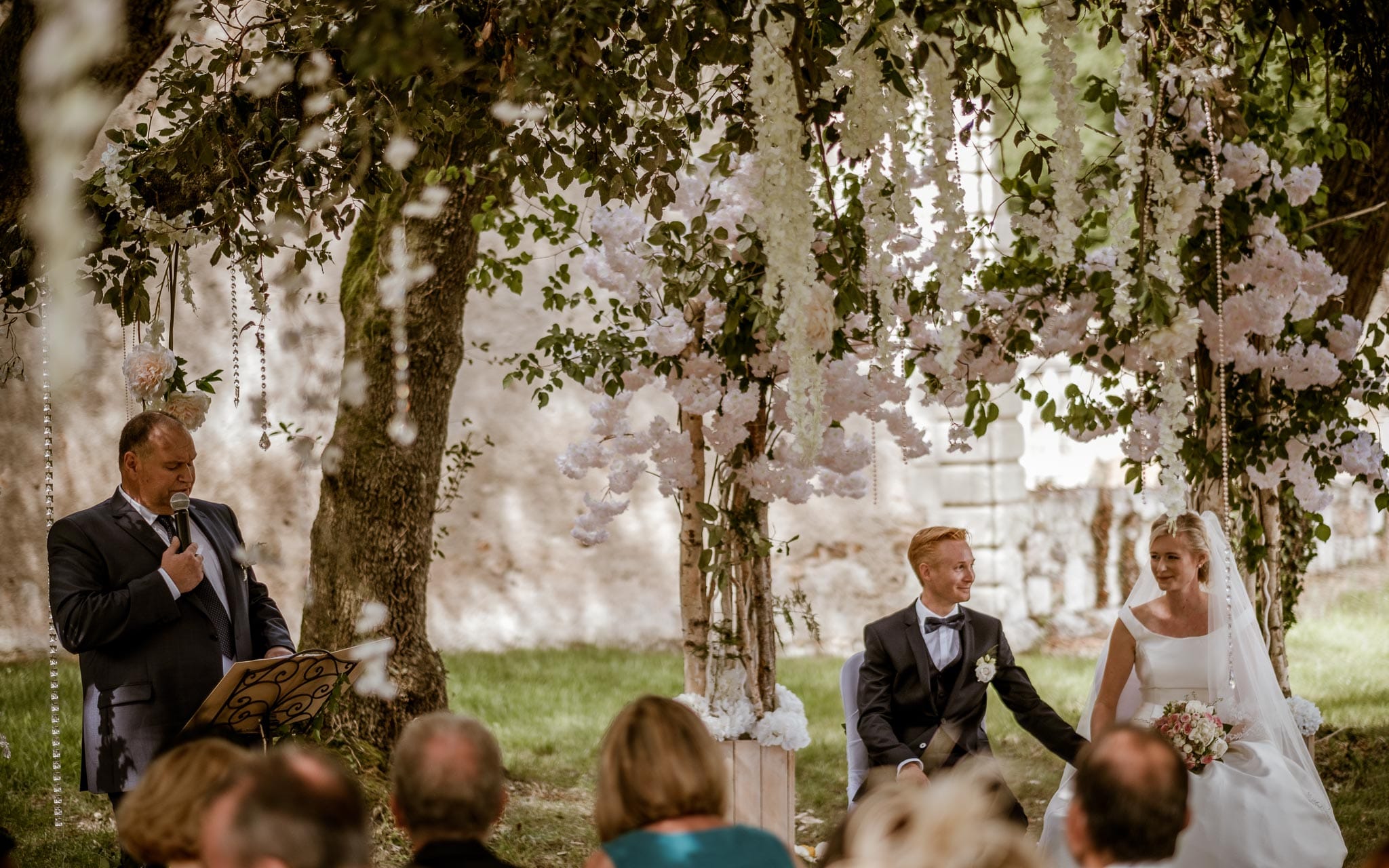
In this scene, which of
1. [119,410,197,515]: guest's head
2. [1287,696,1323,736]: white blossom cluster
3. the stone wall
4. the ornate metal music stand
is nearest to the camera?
A: the ornate metal music stand

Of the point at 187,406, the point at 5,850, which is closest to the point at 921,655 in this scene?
the point at 187,406

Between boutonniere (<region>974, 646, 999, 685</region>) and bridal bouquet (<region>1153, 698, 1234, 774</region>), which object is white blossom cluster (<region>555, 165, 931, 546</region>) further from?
bridal bouquet (<region>1153, 698, 1234, 774</region>)

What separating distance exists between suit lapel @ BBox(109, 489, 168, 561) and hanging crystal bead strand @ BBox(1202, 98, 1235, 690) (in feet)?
10.1

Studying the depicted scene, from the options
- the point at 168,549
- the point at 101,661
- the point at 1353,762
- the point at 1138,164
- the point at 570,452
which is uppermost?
the point at 1138,164

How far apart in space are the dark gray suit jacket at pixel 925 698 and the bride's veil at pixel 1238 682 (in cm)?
22

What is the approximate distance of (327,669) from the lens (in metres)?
3.47

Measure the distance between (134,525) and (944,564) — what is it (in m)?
2.25

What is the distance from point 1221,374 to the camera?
4.71 m

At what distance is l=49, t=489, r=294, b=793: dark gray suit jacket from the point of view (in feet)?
11.1

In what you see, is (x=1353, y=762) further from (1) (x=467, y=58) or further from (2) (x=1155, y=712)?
(1) (x=467, y=58)

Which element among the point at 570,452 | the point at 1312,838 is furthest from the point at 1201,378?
the point at 570,452

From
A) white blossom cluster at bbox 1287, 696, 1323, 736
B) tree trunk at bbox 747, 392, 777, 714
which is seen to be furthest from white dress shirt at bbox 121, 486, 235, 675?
white blossom cluster at bbox 1287, 696, 1323, 736

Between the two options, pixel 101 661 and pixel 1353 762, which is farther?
pixel 1353 762

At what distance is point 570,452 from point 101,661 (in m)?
1.76
